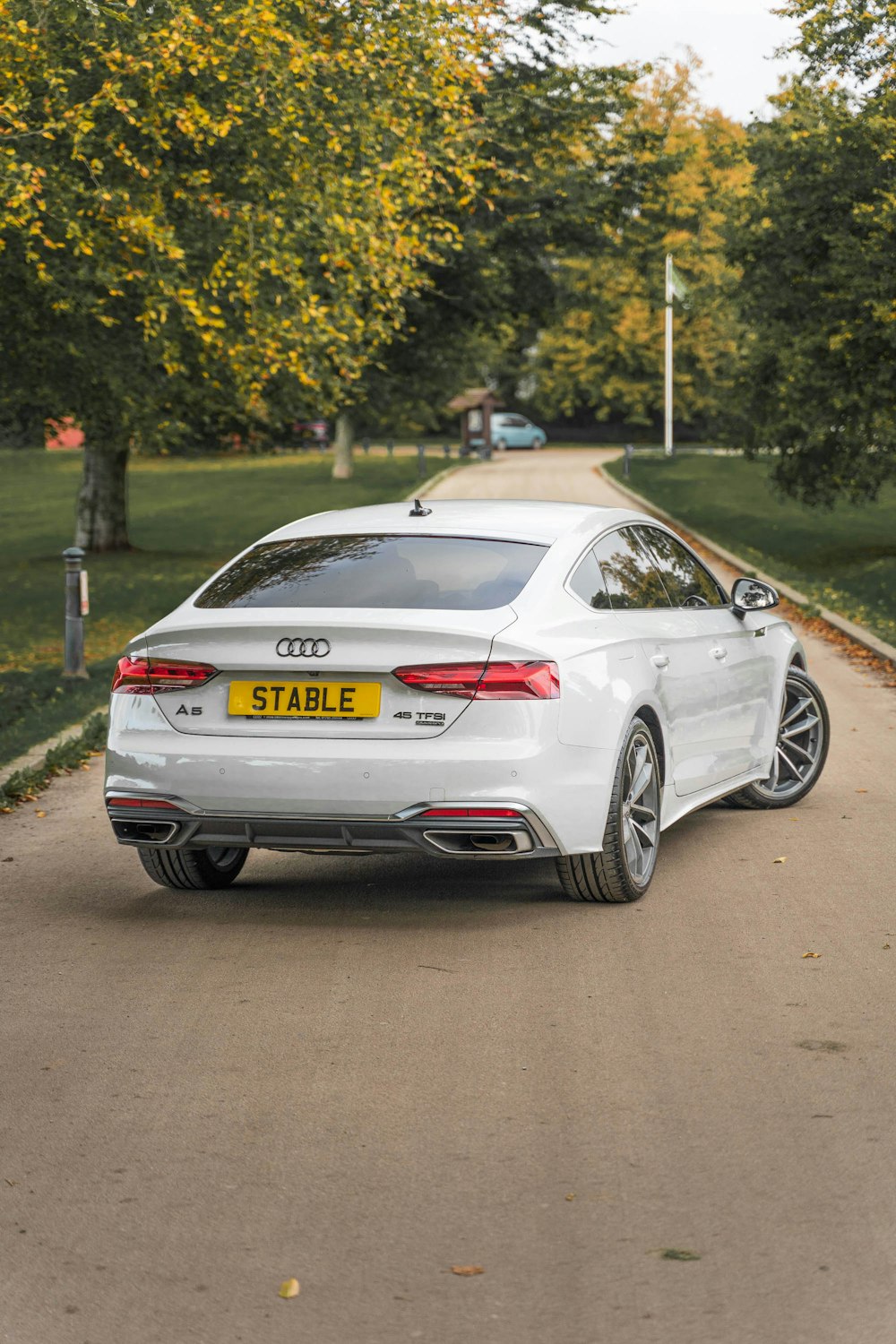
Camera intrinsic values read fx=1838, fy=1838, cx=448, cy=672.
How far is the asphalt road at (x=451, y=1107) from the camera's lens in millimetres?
3629

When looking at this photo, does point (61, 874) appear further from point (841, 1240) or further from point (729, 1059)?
point (841, 1240)

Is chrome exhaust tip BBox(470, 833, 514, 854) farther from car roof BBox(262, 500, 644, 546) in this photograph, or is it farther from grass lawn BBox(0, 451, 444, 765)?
grass lawn BBox(0, 451, 444, 765)

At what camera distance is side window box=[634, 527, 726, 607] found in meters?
8.42

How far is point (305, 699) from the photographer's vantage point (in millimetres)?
6691

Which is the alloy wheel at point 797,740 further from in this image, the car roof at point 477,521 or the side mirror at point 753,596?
the car roof at point 477,521

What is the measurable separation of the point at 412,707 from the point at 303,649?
18.3 inches

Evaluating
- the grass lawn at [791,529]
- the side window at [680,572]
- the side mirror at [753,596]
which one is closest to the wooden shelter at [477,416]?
the grass lawn at [791,529]

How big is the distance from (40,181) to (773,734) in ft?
24.5

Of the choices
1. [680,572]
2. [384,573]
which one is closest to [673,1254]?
[384,573]

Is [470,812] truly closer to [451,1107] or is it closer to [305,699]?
[305,699]

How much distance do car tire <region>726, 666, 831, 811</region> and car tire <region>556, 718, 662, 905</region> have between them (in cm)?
209

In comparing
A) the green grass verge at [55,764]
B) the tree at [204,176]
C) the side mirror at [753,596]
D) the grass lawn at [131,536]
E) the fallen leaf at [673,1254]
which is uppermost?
the tree at [204,176]

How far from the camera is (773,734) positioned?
9.05 metres

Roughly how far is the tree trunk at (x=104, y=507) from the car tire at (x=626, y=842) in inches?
984
